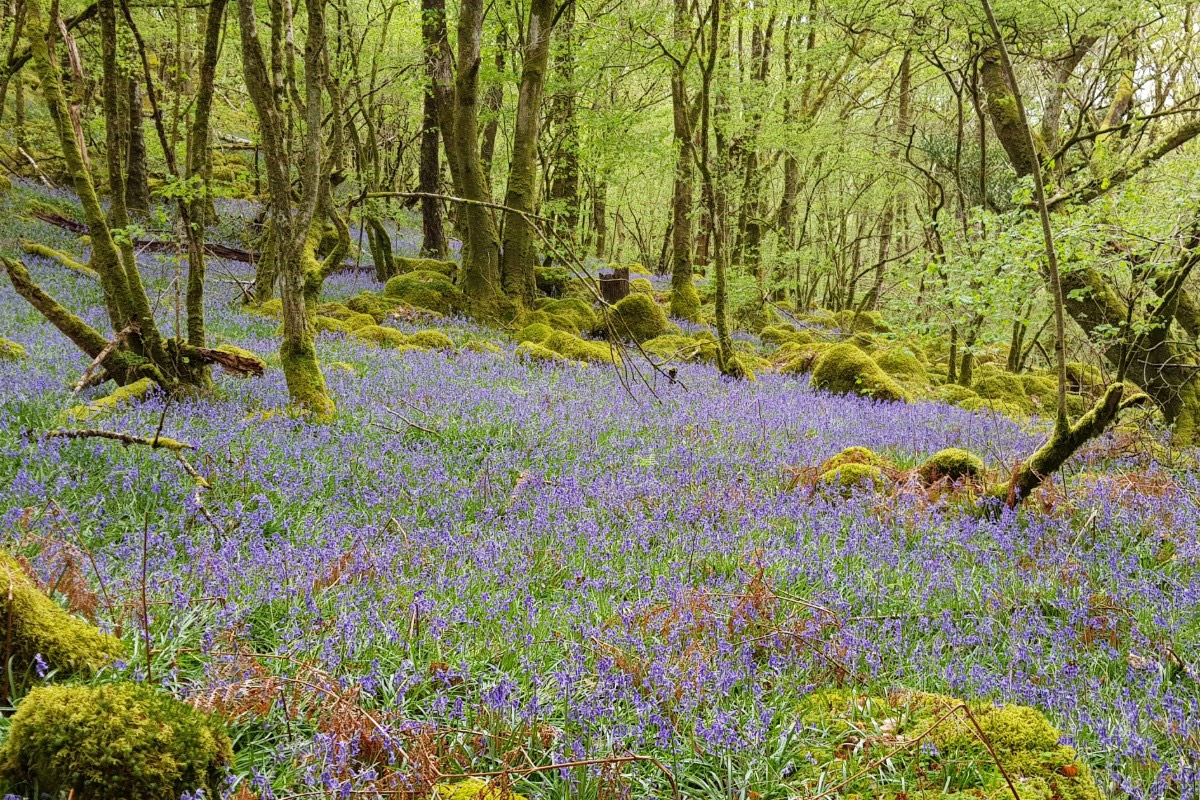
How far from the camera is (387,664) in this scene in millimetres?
2814

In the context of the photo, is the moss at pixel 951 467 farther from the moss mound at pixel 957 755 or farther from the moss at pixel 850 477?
the moss mound at pixel 957 755

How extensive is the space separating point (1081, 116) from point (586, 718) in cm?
1183

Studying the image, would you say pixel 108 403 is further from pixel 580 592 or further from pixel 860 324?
pixel 860 324

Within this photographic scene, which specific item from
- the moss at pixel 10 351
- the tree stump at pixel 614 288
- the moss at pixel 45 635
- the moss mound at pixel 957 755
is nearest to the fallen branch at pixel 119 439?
the moss at pixel 45 635

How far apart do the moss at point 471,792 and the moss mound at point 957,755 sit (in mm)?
1107

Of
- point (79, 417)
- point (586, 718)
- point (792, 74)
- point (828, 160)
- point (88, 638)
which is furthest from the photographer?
point (828, 160)

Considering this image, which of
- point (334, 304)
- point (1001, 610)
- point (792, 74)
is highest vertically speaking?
point (792, 74)

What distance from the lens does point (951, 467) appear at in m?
6.25

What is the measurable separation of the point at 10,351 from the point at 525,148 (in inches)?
355

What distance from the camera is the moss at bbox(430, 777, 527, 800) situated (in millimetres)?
1975

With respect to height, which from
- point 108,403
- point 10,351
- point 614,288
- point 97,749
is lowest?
point 97,749

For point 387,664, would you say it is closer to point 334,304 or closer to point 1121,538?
point 1121,538

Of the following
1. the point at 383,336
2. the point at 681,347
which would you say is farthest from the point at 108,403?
the point at 681,347

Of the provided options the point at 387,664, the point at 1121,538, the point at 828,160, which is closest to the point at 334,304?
the point at 387,664
